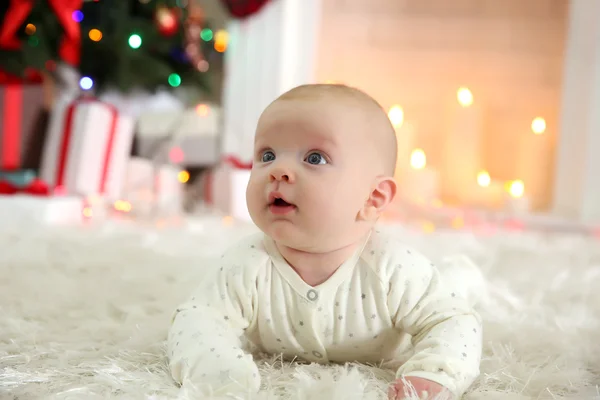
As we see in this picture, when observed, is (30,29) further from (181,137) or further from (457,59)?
(457,59)

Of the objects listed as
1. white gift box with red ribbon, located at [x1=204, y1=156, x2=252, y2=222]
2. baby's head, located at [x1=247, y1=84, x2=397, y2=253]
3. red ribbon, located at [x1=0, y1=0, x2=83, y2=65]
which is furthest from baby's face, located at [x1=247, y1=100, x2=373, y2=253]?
red ribbon, located at [x1=0, y1=0, x2=83, y2=65]

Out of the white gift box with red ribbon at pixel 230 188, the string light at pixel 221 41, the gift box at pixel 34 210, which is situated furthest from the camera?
the string light at pixel 221 41

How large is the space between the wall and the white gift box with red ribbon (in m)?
0.74

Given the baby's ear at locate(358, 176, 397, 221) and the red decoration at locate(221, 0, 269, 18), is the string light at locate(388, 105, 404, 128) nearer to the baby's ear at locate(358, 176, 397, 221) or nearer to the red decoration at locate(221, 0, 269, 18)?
the red decoration at locate(221, 0, 269, 18)

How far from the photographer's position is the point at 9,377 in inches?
25.9

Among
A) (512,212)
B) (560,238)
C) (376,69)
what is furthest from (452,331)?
(376,69)

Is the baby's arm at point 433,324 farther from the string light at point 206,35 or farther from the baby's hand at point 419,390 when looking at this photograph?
the string light at point 206,35

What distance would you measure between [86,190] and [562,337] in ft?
5.48

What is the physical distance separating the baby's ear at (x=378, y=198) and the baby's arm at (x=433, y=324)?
61 mm

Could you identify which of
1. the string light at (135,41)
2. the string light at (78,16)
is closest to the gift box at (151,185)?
the string light at (135,41)

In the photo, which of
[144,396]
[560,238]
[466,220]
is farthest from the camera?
[466,220]

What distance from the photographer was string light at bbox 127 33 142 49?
2359 mm

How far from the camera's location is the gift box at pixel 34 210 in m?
1.75

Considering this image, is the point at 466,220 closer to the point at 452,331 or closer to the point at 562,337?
the point at 562,337
